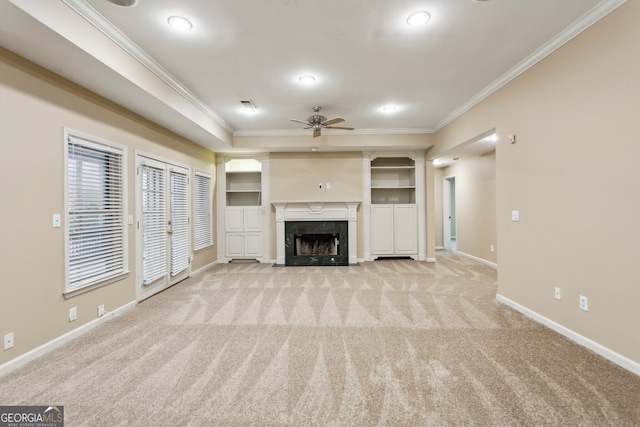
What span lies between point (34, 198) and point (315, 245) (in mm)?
4631

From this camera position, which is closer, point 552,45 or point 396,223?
point 552,45

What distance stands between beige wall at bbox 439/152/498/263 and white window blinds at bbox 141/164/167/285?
620 cm

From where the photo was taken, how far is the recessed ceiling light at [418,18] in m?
2.26

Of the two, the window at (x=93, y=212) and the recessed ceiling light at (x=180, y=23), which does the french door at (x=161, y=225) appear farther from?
the recessed ceiling light at (x=180, y=23)

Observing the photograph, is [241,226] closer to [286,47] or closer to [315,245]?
[315,245]

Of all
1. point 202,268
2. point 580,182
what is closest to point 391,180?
point 580,182

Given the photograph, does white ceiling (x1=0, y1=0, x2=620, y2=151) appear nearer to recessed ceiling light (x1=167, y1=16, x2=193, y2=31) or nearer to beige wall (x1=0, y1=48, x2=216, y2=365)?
Answer: recessed ceiling light (x1=167, y1=16, x2=193, y2=31)

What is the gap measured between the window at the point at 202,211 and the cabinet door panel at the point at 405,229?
4.13 m

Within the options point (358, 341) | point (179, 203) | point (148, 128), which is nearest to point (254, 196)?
point (179, 203)

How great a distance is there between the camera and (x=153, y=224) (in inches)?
157

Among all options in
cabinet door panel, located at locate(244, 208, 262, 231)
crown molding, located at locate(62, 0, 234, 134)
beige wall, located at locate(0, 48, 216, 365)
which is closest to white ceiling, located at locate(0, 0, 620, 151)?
crown molding, located at locate(62, 0, 234, 134)

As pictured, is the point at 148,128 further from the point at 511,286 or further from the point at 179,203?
the point at 511,286

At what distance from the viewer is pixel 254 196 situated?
21.6 feet

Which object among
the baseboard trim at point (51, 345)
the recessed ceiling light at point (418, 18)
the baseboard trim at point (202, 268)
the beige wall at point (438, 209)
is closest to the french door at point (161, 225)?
the baseboard trim at point (202, 268)
